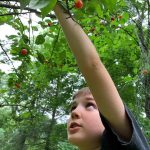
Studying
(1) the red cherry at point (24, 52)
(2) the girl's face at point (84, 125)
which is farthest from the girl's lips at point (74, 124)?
(1) the red cherry at point (24, 52)

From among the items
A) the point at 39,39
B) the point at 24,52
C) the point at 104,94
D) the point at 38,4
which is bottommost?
the point at 24,52

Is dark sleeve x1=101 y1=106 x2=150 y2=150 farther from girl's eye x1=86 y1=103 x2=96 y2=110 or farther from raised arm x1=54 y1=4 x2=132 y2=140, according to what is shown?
girl's eye x1=86 y1=103 x2=96 y2=110

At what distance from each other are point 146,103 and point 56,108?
448 centimetres

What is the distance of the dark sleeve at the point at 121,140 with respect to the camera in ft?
3.60

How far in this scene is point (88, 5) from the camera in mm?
1538

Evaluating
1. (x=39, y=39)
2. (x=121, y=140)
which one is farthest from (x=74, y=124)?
(x=39, y=39)

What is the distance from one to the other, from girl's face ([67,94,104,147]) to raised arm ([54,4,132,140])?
193 mm

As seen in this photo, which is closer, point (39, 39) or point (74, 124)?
point (74, 124)

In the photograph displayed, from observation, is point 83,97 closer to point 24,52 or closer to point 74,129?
point 74,129

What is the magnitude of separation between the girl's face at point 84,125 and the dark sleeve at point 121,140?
0.29 feet

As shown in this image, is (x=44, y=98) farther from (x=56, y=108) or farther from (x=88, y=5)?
(x=88, y=5)

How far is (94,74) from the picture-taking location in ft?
3.50

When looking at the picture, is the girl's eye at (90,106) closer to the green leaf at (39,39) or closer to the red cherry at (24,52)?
the green leaf at (39,39)

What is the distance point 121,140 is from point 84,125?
22cm
